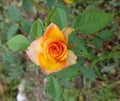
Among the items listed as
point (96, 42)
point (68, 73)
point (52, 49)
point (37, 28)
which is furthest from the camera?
point (96, 42)

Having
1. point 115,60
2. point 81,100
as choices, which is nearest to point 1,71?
point 81,100

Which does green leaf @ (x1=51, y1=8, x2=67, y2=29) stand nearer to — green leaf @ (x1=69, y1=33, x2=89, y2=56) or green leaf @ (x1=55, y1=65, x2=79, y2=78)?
green leaf @ (x1=69, y1=33, x2=89, y2=56)

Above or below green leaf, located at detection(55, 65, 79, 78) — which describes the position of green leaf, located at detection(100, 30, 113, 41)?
above

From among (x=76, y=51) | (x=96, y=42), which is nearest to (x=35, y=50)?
(x=76, y=51)

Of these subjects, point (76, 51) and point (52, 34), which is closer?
point (52, 34)

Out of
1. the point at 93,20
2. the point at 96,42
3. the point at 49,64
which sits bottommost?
the point at 49,64

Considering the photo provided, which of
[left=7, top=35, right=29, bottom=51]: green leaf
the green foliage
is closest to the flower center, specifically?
the green foliage

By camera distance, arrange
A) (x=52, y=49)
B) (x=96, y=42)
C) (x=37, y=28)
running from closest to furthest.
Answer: (x=52, y=49) < (x=37, y=28) < (x=96, y=42)

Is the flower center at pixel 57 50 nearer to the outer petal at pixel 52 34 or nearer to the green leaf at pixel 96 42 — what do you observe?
the outer petal at pixel 52 34

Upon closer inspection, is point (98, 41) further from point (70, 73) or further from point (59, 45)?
point (59, 45)

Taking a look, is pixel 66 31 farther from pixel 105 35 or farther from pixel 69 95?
pixel 69 95

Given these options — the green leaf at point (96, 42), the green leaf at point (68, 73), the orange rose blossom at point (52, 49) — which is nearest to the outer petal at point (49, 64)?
the orange rose blossom at point (52, 49)
